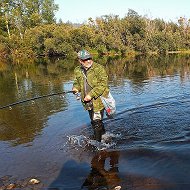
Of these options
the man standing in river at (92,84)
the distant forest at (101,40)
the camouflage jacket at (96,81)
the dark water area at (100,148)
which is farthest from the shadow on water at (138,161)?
the distant forest at (101,40)

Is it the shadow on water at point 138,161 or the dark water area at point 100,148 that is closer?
the shadow on water at point 138,161

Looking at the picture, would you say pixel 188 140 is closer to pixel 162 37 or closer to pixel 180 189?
pixel 180 189

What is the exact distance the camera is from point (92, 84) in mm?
8078

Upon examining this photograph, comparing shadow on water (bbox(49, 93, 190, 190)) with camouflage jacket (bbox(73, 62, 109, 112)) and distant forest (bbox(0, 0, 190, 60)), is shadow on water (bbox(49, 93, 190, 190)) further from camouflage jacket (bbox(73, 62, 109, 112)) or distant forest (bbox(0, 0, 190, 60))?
distant forest (bbox(0, 0, 190, 60))

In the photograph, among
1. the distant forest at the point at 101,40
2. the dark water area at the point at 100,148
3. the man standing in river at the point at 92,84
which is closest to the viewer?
the dark water area at the point at 100,148

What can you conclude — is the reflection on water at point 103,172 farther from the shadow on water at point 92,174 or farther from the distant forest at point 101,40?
the distant forest at point 101,40

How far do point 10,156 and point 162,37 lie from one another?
7133 cm

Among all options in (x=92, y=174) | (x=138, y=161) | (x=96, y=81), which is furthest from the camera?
(x=96, y=81)

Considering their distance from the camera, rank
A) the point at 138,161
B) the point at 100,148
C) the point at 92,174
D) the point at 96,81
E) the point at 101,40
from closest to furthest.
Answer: the point at 92,174 → the point at 138,161 → the point at 96,81 → the point at 100,148 → the point at 101,40

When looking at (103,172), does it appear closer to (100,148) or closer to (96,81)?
(100,148)

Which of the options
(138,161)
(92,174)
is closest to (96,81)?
(138,161)

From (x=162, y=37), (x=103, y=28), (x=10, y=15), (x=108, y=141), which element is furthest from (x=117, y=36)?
(x=108, y=141)

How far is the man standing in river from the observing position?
25.9 feet

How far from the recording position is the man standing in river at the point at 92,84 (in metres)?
7.90
